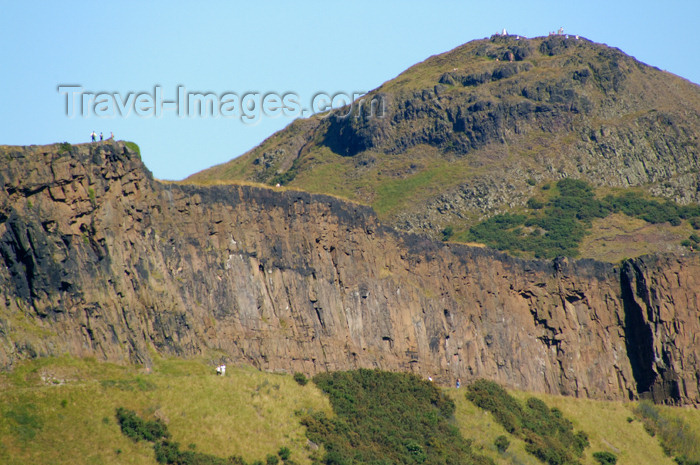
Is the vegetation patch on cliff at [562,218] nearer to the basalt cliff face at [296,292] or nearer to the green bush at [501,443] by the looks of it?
the basalt cliff face at [296,292]

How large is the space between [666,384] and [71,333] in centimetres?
4682

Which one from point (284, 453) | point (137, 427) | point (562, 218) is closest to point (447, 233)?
point (562, 218)

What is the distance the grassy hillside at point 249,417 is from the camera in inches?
1649

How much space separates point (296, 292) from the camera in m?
59.8

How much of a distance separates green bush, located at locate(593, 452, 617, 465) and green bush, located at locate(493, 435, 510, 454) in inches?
303

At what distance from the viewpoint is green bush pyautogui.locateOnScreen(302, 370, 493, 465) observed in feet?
173

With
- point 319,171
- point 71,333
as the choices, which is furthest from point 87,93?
point 319,171

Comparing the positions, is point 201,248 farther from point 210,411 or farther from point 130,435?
point 130,435

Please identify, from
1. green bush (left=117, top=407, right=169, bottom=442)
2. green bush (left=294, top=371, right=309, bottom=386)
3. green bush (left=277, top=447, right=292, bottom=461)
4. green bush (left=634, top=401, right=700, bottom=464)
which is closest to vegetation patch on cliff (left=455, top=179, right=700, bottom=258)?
green bush (left=634, top=401, right=700, bottom=464)

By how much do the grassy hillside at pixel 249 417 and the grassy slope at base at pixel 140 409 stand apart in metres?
0.05

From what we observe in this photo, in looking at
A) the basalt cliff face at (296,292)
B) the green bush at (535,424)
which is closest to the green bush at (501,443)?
the green bush at (535,424)

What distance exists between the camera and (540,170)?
13000cm

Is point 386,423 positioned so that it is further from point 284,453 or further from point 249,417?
point 249,417

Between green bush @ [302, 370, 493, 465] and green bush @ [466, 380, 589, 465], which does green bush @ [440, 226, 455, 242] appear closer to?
green bush @ [466, 380, 589, 465]
